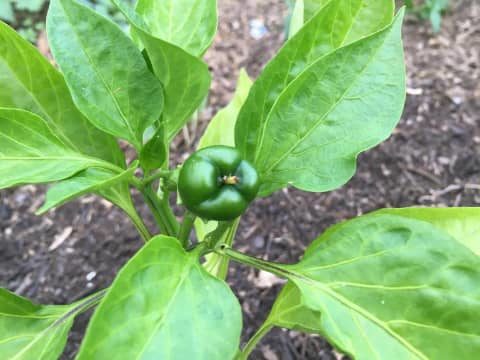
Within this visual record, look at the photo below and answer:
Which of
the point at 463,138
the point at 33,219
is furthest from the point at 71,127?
the point at 463,138

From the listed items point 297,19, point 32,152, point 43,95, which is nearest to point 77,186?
point 32,152

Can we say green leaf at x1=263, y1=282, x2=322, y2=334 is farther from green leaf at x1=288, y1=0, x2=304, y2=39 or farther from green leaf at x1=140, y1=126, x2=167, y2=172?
green leaf at x1=288, y1=0, x2=304, y2=39

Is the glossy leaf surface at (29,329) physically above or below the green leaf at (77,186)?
below

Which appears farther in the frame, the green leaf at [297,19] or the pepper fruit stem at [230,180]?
the green leaf at [297,19]

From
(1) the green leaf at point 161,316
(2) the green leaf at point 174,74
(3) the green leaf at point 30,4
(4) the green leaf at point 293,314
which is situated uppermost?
(2) the green leaf at point 174,74

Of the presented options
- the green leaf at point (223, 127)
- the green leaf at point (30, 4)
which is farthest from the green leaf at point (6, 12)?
the green leaf at point (223, 127)

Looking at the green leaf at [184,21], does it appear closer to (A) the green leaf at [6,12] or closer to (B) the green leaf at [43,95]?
(B) the green leaf at [43,95]

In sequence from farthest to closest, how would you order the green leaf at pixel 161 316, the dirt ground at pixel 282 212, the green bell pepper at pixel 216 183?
the dirt ground at pixel 282 212
the green bell pepper at pixel 216 183
the green leaf at pixel 161 316

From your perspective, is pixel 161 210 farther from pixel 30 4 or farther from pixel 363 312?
pixel 30 4
